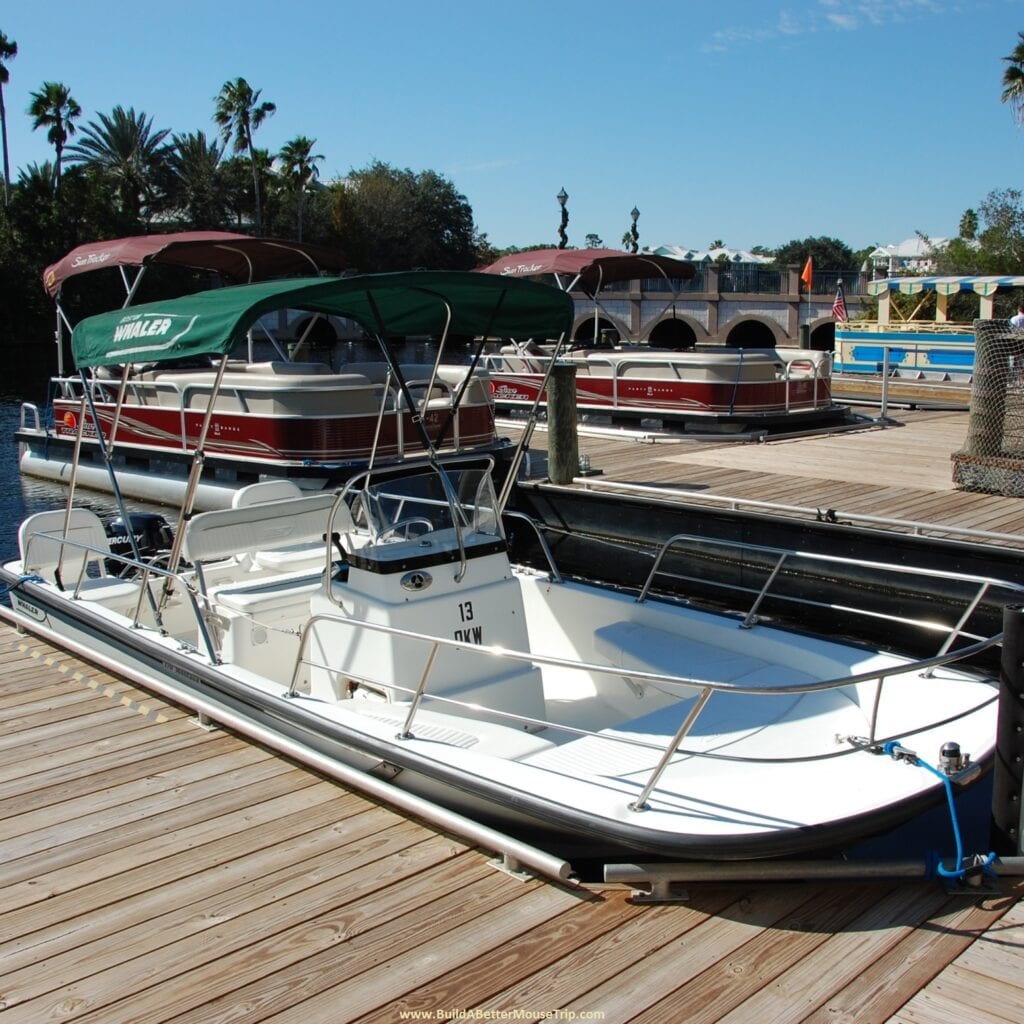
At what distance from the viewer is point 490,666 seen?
239 inches

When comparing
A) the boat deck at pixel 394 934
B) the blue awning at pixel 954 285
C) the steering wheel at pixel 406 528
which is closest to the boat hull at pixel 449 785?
the boat deck at pixel 394 934

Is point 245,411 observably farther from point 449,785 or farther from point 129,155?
point 129,155

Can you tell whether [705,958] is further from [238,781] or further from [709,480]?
[709,480]

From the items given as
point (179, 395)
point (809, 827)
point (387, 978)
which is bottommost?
point (387, 978)

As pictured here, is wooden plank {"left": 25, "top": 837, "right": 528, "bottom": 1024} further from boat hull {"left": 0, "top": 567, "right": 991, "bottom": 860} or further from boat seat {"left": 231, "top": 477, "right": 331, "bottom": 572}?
boat seat {"left": 231, "top": 477, "right": 331, "bottom": 572}

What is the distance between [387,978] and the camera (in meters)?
4.00

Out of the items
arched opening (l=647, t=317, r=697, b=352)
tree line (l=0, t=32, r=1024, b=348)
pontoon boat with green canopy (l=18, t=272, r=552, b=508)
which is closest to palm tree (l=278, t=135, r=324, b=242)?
tree line (l=0, t=32, r=1024, b=348)

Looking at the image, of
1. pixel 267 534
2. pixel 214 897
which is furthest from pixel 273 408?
pixel 214 897

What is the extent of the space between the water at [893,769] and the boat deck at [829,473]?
8.48 feet

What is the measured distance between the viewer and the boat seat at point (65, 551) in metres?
8.53

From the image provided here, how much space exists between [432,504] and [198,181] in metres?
59.7

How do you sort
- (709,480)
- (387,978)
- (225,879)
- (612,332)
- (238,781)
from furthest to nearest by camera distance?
(612,332) < (709,480) < (238,781) < (225,879) < (387,978)

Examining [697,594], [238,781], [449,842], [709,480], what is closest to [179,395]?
[709,480]

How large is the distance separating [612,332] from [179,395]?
9.49 meters
